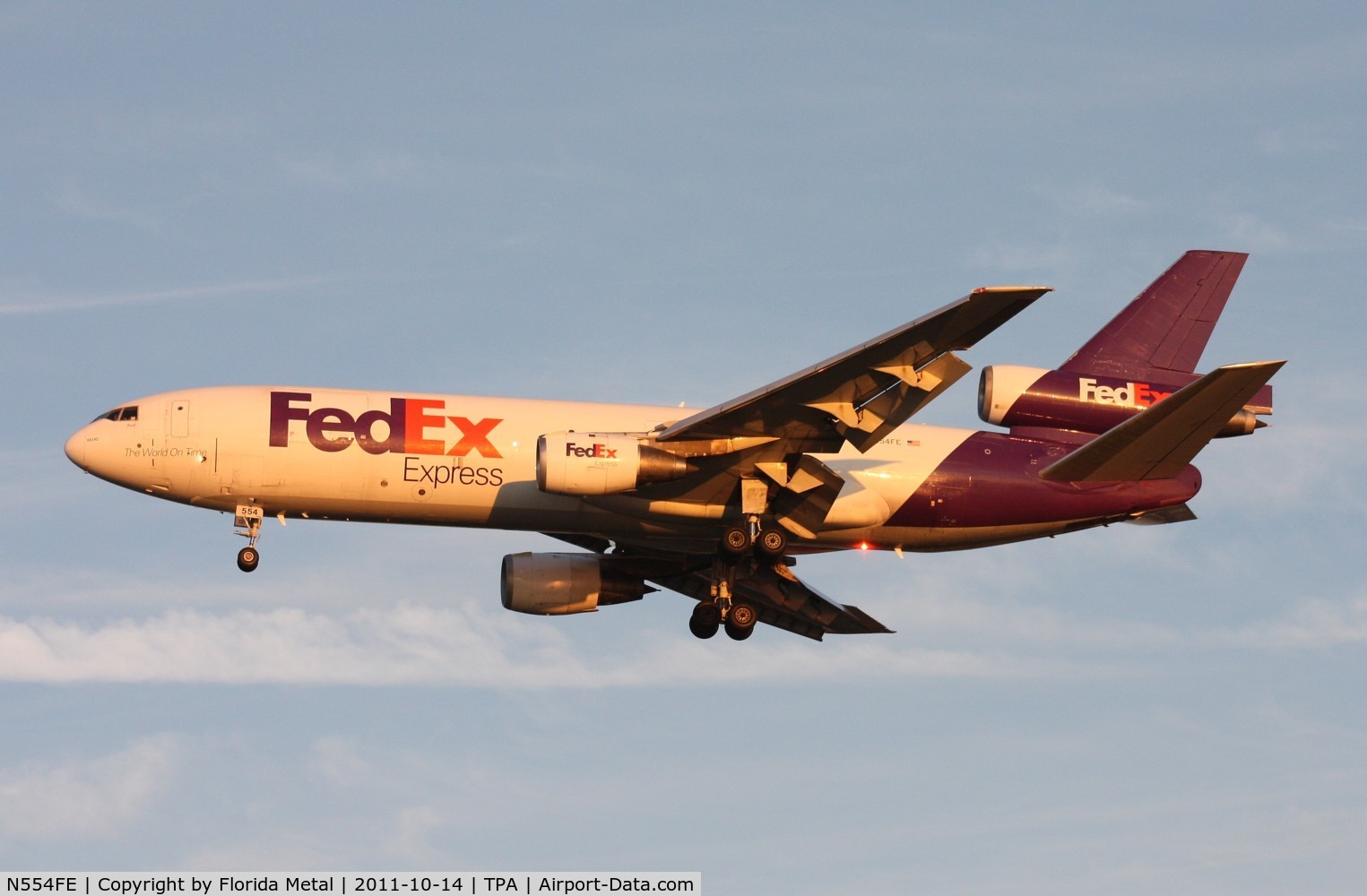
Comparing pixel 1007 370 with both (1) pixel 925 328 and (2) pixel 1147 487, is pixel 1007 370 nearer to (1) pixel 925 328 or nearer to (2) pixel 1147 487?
(2) pixel 1147 487

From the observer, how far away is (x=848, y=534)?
4478cm

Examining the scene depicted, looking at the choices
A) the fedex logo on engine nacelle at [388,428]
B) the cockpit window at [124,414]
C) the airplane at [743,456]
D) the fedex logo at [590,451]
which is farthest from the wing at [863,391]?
the cockpit window at [124,414]

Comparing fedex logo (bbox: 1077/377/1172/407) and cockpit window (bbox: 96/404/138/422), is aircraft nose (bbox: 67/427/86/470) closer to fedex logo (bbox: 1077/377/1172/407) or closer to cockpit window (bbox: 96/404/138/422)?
cockpit window (bbox: 96/404/138/422)

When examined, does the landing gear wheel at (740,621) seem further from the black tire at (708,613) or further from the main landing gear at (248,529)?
the main landing gear at (248,529)

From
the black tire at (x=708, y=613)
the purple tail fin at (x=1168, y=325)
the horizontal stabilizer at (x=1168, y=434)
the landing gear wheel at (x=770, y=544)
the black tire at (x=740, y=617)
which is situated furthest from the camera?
the purple tail fin at (x=1168, y=325)

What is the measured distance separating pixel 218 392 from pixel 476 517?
6854 mm

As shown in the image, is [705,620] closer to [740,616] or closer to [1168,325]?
[740,616]

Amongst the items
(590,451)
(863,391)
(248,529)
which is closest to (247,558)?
(248,529)

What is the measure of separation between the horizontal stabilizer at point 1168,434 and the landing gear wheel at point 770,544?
6.92m

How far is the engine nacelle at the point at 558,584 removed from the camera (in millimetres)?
47125

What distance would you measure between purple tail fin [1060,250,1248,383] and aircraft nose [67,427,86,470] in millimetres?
23846

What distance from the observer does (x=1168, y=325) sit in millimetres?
46531

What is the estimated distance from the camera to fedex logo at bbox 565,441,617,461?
40531 millimetres

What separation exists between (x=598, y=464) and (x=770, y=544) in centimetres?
473
